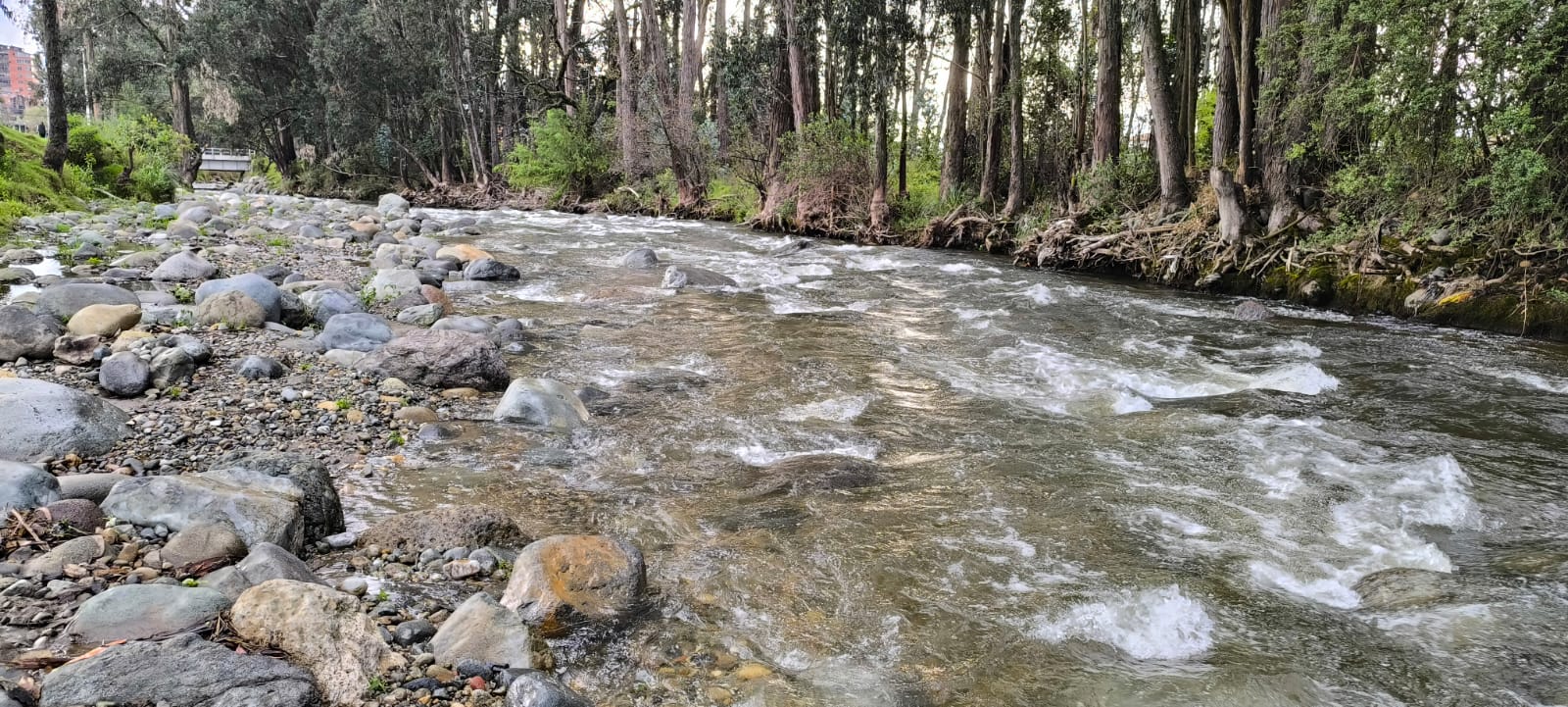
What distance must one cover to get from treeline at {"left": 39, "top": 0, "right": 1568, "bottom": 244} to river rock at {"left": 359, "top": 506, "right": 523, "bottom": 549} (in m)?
9.96

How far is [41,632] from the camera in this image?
2490 mm

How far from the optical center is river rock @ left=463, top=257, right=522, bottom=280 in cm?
1136

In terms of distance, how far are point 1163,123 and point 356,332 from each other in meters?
11.6

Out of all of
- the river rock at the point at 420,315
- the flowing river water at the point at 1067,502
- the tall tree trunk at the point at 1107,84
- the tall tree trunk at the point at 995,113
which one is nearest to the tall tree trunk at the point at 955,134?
the tall tree trunk at the point at 995,113

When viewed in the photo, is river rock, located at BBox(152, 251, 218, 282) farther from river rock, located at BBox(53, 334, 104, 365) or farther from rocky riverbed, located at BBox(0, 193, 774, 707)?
river rock, located at BBox(53, 334, 104, 365)

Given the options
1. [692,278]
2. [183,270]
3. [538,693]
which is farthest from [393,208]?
[538,693]

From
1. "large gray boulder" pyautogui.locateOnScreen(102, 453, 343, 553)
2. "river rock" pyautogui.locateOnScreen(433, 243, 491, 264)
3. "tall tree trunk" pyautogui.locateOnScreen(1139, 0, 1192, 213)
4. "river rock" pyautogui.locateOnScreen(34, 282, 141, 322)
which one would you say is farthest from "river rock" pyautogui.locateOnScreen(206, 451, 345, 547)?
"tall tree trunk" pyautogui.locateOnScreen(1139, 0, 1192, 213)

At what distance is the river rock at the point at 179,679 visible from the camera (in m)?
2.16

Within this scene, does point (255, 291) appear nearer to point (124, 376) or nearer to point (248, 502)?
point (124, 376)

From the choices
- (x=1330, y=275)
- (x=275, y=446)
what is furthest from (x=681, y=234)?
(x=275, y=446)

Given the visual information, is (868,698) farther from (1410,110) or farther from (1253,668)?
(1410,110)

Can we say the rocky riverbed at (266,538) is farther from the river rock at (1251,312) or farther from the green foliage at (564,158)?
the green foliage at (564,158)

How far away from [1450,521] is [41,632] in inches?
230

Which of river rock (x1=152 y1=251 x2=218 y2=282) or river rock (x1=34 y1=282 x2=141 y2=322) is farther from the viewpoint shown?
river rock (x1=152 y1=251 x2=218 y2=282)
